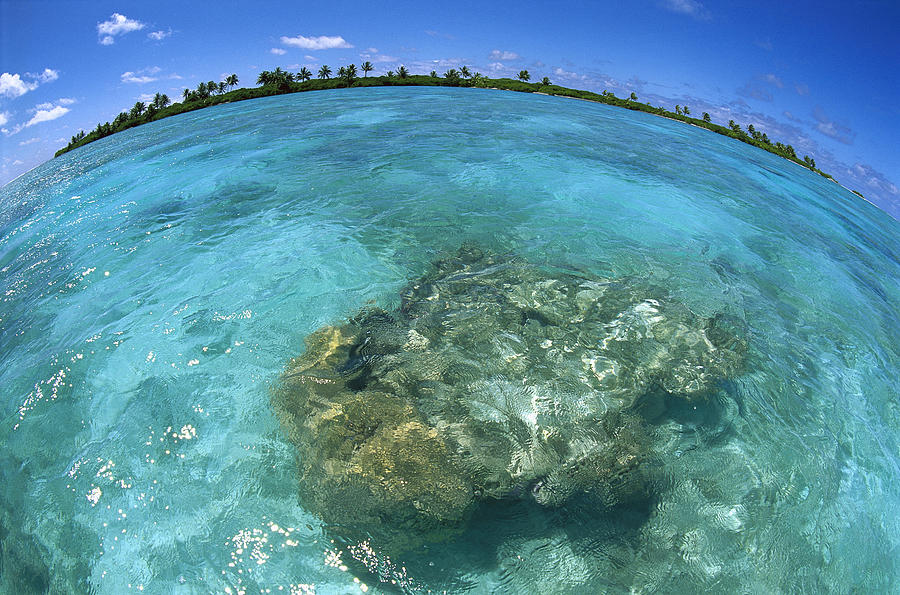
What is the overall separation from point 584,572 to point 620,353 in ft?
10.8

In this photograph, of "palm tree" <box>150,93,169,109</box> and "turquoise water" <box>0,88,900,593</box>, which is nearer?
"turquoise water" <box>0,88,900,593</box>

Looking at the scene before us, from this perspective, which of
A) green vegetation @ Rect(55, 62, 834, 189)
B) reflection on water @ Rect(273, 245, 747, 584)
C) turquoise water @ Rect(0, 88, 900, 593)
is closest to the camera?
turquoise water @ Rect(0, 88, 900, 593)

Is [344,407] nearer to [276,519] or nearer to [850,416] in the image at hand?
[276,519]

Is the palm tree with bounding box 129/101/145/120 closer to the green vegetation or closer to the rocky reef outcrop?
the green vegetation

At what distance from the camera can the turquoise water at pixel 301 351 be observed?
393 centimetres

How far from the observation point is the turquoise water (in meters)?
3.93

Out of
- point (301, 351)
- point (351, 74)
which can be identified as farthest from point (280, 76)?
point (301, 351)

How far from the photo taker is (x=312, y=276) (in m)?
8.27

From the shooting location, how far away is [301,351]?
6195 millimetres

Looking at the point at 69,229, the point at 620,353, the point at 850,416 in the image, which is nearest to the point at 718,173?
the point at 850,416

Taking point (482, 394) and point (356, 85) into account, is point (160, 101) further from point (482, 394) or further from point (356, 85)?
point (482, 394)

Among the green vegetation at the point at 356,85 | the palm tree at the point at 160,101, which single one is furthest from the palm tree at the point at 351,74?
the palm tree at the point at 160,101

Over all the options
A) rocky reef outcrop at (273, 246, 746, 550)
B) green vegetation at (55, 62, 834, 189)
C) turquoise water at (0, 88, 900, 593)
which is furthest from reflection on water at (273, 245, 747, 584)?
green vegetation at (55, 62, 834, 189)

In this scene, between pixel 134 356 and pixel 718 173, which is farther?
pixel 718 173
